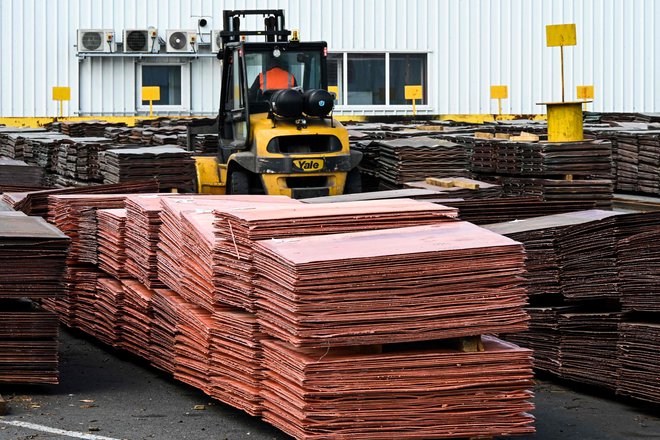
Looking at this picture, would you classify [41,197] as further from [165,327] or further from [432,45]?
[432,45]

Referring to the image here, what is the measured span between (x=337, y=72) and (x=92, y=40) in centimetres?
775

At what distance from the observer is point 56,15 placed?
114 ft

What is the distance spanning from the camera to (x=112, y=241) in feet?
36.0

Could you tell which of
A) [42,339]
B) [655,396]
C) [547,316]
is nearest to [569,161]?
[547,316]

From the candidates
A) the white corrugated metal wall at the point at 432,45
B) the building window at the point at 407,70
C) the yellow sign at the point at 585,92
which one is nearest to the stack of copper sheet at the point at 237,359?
the yellow sign at the point at 585,92

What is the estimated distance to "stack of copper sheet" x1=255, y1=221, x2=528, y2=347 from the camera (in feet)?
23.0

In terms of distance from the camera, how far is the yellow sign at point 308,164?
16.7m

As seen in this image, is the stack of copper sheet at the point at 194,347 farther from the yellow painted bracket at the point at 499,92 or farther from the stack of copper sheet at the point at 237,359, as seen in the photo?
the yellow painted bracket at the point at 499,92

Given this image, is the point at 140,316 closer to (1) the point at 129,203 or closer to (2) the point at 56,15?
(1) the point at 129,203

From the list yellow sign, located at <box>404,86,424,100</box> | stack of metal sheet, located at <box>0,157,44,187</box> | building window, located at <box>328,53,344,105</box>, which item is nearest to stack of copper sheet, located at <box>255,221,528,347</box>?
stack of metal sheet, located at <box>0,157,44,187</box>

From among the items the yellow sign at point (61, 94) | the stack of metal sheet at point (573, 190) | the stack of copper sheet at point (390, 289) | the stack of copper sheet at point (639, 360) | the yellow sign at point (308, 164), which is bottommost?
the stack of copper sheet at point (639, 360)

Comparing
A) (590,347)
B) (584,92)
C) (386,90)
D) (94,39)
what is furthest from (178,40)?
(590,347)

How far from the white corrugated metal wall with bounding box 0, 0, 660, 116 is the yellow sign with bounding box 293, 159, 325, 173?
64.2 ft

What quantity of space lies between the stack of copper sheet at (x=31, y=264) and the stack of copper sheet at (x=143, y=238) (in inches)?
39.9
